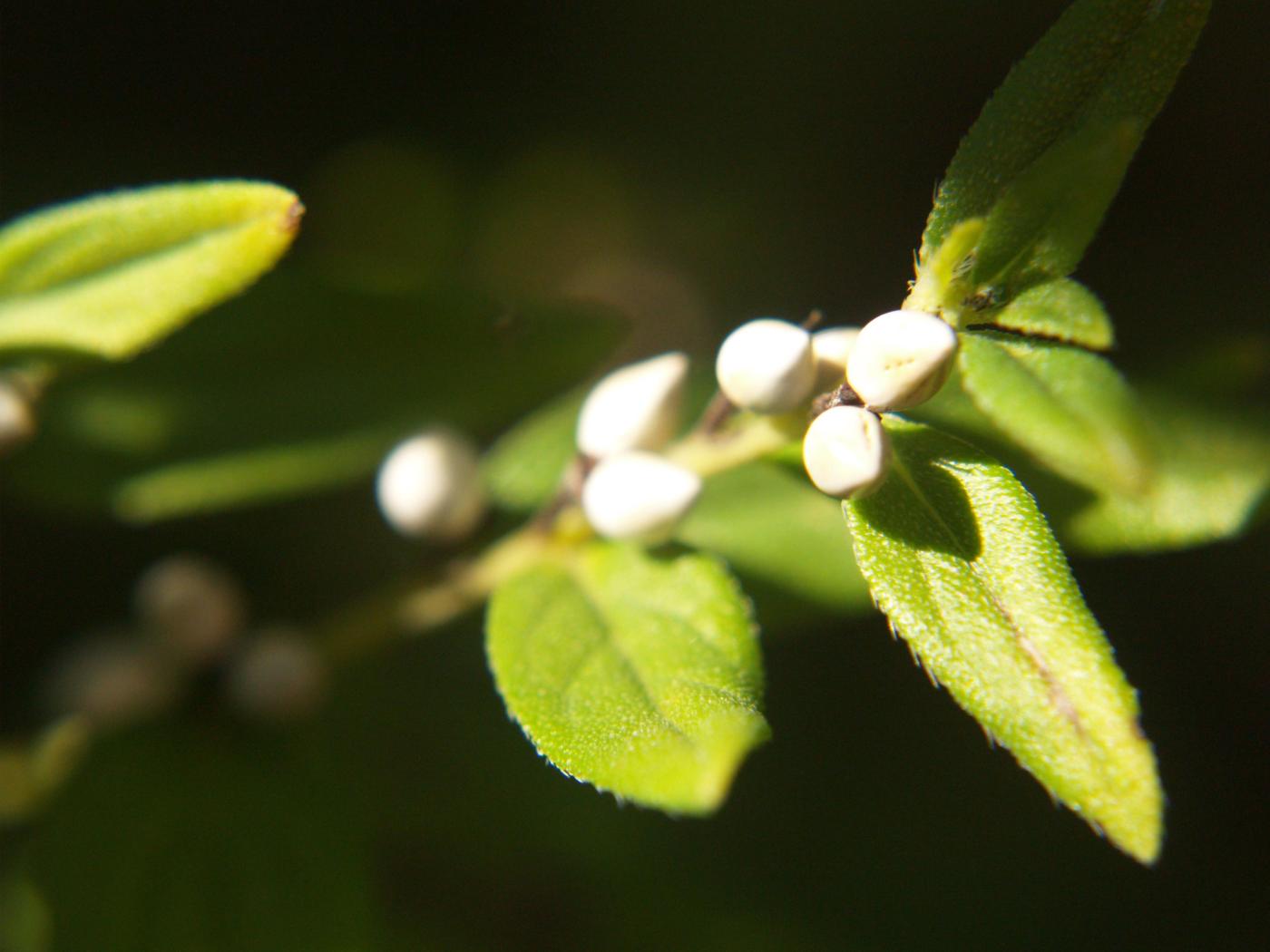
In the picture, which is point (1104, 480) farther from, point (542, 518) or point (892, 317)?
point (542, 518)

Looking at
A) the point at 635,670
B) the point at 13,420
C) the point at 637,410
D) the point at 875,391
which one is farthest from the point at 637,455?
the point at 13,420

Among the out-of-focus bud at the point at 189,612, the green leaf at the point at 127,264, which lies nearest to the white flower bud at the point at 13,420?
the green leaf at the point at 127,264

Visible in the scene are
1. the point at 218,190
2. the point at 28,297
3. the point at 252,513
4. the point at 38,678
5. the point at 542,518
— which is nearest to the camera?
the point at 218,190

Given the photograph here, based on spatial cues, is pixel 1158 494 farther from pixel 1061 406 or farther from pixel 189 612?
pixel 189 612

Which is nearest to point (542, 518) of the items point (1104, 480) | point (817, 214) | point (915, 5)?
point (1104, 480)

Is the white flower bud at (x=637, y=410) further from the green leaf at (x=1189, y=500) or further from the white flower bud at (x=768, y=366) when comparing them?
the green leaf at (x=1189, y=500)

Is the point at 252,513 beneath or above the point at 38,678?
above
